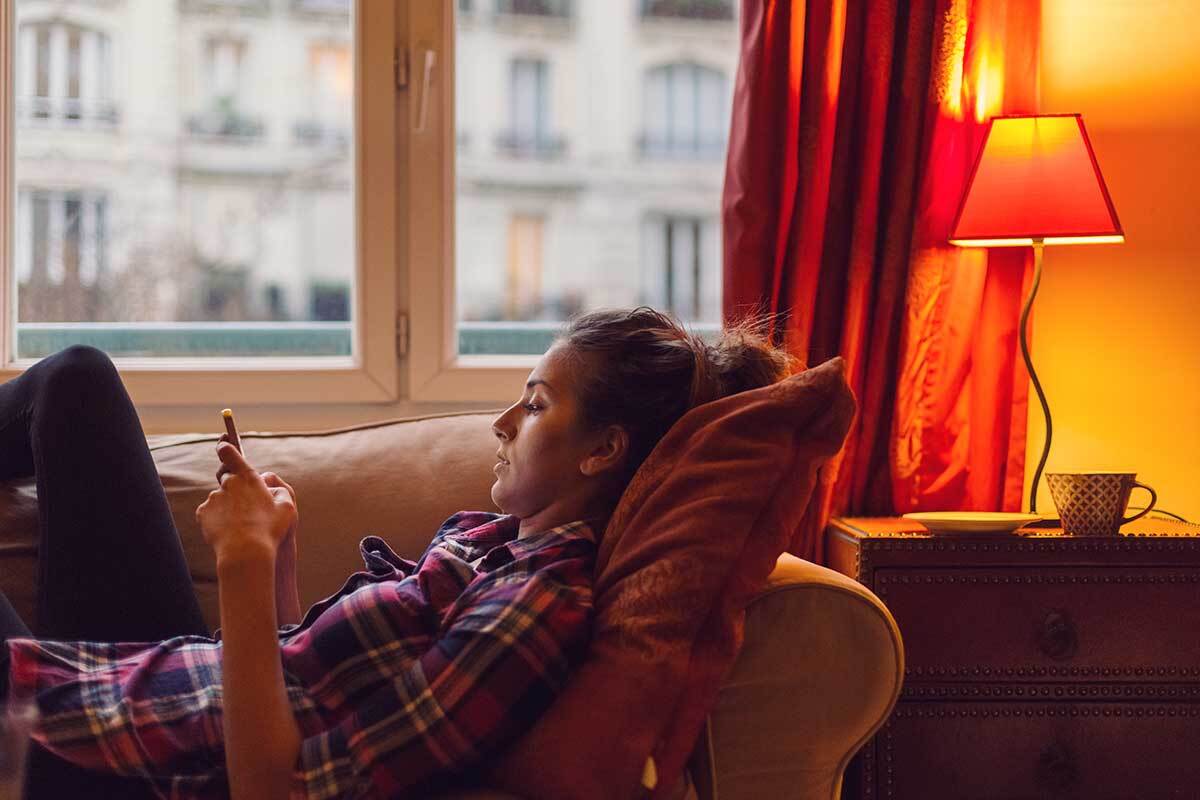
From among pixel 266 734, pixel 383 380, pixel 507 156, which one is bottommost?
pixel 266 734

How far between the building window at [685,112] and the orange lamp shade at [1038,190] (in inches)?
26.0

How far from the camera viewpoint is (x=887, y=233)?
7.74ft

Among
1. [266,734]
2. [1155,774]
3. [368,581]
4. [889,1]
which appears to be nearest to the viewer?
[266,734]

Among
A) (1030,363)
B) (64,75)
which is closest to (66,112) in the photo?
(64,75)

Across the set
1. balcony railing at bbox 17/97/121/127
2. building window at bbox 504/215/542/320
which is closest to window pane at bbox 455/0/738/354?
building window at bbox 504/215/542/320

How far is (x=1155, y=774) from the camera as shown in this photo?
6.72 feet

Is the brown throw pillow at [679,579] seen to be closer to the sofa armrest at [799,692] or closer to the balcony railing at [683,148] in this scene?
the sofa armrest at [799,692]

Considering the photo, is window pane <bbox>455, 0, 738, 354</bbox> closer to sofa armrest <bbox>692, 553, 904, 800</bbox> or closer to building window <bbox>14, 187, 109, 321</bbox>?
building window <bbox>14, 187, 109, 321</bbox>

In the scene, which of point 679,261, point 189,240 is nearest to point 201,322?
point 189,240

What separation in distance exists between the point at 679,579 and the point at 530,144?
62.8 inches

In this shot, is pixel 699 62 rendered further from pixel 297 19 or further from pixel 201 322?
pixel 201 322

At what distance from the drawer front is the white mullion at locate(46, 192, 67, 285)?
1.85 m

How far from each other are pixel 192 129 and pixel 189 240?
0.75 ft

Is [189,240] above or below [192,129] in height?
below
